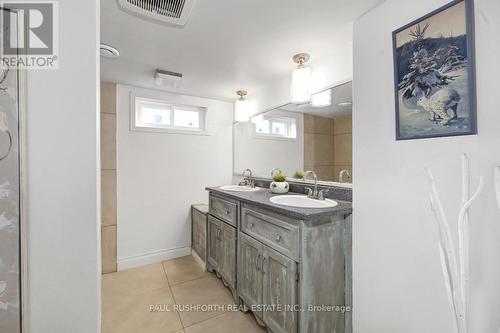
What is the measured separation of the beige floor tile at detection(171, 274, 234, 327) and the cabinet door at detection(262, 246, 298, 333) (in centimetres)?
57

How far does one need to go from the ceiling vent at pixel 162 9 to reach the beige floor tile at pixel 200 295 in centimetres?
211

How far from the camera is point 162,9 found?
1.21 metres

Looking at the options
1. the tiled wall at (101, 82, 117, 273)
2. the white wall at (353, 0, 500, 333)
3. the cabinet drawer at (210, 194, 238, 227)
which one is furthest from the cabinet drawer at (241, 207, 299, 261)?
the tiled wall at (101, 82, 117, 273)

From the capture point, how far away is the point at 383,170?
1182 millimetres

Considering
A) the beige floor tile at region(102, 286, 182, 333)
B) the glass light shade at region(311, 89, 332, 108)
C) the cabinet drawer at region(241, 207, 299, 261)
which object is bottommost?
the beige floor tile at region(102, 286, 182, 333)

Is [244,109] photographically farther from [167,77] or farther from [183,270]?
[183,270]

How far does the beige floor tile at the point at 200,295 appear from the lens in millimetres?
1700

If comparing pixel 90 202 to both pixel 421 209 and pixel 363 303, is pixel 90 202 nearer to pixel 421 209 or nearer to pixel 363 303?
pixel 421 209

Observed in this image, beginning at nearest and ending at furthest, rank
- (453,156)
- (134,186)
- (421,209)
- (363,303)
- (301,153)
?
(453,156)
(421,209)
(363,303)
(301,153)
(134,186)

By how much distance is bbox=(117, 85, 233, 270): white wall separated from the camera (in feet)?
8.11

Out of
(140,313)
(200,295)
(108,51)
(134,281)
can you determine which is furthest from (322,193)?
(134,281)

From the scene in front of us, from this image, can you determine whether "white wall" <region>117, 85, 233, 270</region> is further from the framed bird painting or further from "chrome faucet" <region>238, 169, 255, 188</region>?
the framed bird painting

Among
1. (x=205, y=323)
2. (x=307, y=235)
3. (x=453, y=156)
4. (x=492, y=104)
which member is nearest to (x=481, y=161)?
(x=453, y=156)

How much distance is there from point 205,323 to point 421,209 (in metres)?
1.65
